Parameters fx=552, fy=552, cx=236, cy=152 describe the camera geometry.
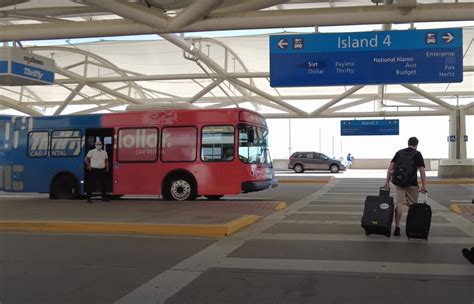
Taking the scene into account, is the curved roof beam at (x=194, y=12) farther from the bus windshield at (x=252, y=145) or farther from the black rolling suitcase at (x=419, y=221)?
the black rolling suitcase at (x=419, y=221)

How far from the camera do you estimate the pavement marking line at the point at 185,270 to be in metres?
5.89

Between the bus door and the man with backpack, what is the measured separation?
10.4 m

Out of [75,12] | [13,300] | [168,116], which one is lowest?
[13,300]

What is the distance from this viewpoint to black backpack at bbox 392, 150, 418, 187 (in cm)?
954

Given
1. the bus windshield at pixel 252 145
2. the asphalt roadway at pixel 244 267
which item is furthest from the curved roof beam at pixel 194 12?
the asphalt roadway at pixel 244 267

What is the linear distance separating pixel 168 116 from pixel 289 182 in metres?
12.2

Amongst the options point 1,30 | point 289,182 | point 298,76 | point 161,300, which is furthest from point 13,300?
point 289,182

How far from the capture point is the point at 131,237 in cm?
984

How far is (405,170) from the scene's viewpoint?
955cm

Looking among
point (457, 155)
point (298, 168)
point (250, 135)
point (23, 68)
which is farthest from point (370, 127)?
point (23, 68)

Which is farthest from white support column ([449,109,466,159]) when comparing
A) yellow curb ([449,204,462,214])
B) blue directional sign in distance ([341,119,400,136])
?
yellow curb ([449,204,462,214])

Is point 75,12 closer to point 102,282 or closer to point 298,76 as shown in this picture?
point 298,76

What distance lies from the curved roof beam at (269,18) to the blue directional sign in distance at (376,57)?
4224 mm

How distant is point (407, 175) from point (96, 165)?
9624 mm
